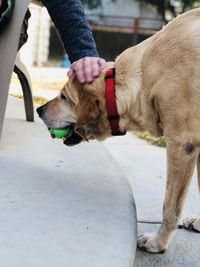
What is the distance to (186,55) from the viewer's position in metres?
2.52

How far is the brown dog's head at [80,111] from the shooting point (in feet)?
8.86

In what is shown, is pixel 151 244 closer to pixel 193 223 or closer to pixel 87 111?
pixel 193 223

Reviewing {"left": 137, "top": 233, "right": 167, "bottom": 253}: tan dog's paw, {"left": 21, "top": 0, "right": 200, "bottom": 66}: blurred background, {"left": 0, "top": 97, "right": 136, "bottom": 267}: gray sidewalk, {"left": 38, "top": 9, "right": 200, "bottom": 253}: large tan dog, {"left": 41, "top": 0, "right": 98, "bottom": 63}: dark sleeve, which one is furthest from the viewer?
{"left": 21, "top": 0, "right": 200, "bottom": 66}: blurred background

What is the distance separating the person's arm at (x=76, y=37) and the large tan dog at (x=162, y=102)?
69 millimetres

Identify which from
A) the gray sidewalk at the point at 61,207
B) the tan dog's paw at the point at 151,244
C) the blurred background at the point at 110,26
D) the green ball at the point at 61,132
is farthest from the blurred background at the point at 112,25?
the tan dog's paw at the point at 151,244

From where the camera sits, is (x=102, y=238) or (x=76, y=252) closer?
(x=76, y=252)

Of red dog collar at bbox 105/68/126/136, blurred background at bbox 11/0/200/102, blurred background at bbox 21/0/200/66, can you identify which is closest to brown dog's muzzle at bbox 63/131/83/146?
red dog collar at bbox 105/68/126/136

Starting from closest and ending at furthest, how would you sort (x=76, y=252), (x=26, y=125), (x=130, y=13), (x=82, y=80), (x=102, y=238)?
(x=76, y=252) < (x=102, y=238) < (x=82, y=80) < (x=26, y=125) < (x=130, y=13)

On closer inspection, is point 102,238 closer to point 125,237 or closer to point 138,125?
point 125,237

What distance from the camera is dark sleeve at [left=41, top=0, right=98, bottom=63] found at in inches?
112

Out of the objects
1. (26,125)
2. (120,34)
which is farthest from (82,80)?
(120,34)

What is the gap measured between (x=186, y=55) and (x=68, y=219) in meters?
0.97

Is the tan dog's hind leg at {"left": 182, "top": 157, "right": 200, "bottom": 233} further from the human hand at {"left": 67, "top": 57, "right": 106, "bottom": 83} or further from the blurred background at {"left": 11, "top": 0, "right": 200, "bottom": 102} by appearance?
the blurred background at {"left": 11, "top": 0, "right": 200, "bottom": 102}

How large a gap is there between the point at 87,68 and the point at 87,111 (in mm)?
224
